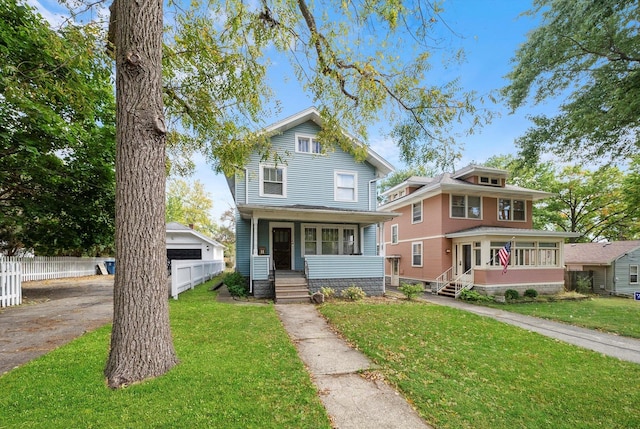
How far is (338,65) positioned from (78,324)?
762cm

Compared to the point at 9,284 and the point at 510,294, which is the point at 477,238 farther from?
the point at 9,284

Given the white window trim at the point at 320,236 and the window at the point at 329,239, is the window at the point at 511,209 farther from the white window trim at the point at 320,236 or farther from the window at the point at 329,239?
the window at the point at 329,239

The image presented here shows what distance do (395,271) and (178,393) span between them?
60.0 ft

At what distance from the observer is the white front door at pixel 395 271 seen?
19223mm

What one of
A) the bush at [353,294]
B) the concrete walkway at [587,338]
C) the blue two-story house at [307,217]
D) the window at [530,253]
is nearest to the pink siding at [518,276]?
the window at [530,253]

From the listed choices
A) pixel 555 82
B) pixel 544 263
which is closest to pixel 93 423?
pixel 555 82

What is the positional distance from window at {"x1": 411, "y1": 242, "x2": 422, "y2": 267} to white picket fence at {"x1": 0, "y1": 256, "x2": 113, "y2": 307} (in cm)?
1732

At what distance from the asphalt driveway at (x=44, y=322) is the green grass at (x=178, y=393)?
1.65 feet

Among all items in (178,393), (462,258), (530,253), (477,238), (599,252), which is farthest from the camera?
(599,252)

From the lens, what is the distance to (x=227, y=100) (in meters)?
6.69

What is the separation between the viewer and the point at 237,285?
11.0 meters

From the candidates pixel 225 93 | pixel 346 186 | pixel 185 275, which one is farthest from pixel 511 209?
pixel 185 275

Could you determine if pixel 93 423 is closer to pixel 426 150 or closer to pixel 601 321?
pixel 426 150

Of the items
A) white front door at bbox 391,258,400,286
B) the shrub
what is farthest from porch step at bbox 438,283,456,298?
the shrub
